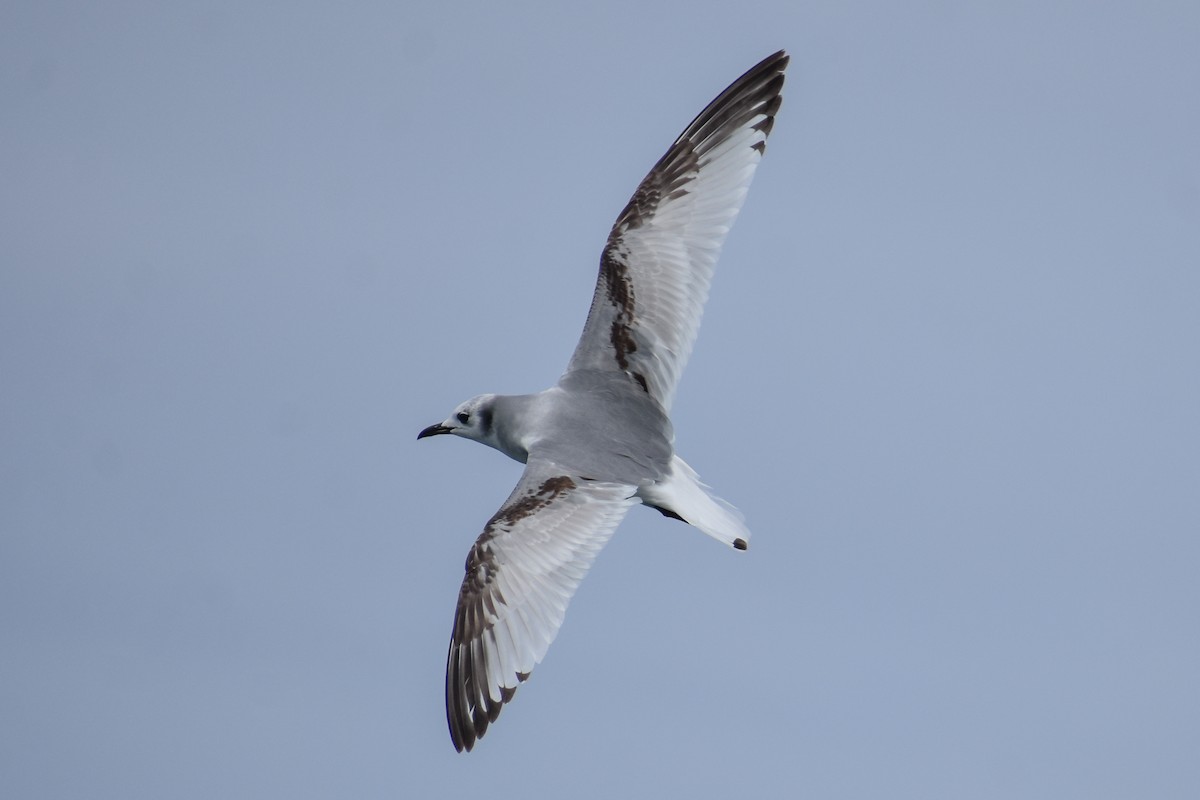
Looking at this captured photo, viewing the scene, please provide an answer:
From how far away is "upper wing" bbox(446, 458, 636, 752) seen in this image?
6.36 meters

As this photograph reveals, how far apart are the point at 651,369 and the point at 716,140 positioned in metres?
1.07

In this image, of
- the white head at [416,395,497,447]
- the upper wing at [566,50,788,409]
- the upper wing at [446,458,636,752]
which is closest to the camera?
the upper wing at [446,458,636,752]

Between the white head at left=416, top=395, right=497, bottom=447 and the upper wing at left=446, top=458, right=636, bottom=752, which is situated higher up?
the white head at left=416, top=395, right=497, bottom=447

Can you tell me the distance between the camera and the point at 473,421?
24.1 ft

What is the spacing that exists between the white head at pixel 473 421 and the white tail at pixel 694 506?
87 centimetres

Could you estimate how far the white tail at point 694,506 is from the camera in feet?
21.4

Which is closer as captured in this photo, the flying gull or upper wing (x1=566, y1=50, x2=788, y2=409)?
the flying gull

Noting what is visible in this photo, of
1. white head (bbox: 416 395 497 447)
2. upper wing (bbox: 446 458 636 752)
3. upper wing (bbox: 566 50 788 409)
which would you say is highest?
upper wing (bbox: 566 50 788 409)

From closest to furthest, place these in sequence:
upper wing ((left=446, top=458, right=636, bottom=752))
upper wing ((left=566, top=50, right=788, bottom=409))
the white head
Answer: upper wing ((left=446, top=458, right=636, bottom=752))
upper wing ((left=566, top=50, right=788, bottom=409))
the white head

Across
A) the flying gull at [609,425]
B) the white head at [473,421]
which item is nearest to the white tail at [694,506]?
the flying gull at [609,425]

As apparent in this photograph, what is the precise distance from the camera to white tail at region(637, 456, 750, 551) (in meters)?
6.51

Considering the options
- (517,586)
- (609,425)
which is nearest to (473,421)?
(609,425)

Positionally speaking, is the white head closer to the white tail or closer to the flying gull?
the flying gull

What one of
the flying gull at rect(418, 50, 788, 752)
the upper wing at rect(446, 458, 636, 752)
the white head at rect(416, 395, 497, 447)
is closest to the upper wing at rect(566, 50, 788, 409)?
the flying gull at rect(418, 50, 788, 752)
